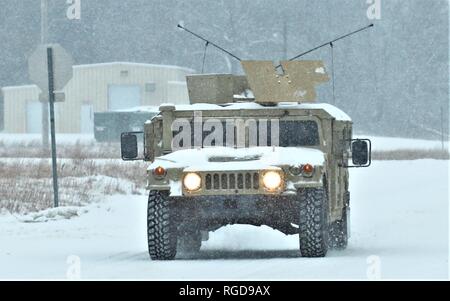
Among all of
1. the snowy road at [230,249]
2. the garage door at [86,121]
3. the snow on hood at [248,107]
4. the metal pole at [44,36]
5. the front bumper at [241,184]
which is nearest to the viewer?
the snowy road at [230,249]

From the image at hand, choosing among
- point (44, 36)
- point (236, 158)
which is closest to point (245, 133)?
point (236, 158)

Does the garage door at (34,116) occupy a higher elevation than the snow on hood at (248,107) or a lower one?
lower

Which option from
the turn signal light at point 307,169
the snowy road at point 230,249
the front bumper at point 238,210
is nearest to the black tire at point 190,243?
the snowy road at point 230,249

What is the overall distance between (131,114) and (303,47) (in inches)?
1133

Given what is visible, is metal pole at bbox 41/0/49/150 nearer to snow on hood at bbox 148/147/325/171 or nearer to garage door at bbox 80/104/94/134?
garage door at bbox 80/104/94/134

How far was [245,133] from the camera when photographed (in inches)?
537

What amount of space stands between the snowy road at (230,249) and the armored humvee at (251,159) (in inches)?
14.5

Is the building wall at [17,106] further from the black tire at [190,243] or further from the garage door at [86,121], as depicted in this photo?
the black tire at [190,243]

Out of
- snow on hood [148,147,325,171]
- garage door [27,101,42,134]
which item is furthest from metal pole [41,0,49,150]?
snow on hood [148,147,325,171]

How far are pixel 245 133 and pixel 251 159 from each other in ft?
3.38

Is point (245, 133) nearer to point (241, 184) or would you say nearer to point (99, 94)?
point (241, 184)

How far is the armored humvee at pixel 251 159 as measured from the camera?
12.4 metres

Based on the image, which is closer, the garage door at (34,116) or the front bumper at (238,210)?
the front bumper at (238,210)

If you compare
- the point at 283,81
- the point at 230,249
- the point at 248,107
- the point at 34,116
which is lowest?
the point at 34,116
